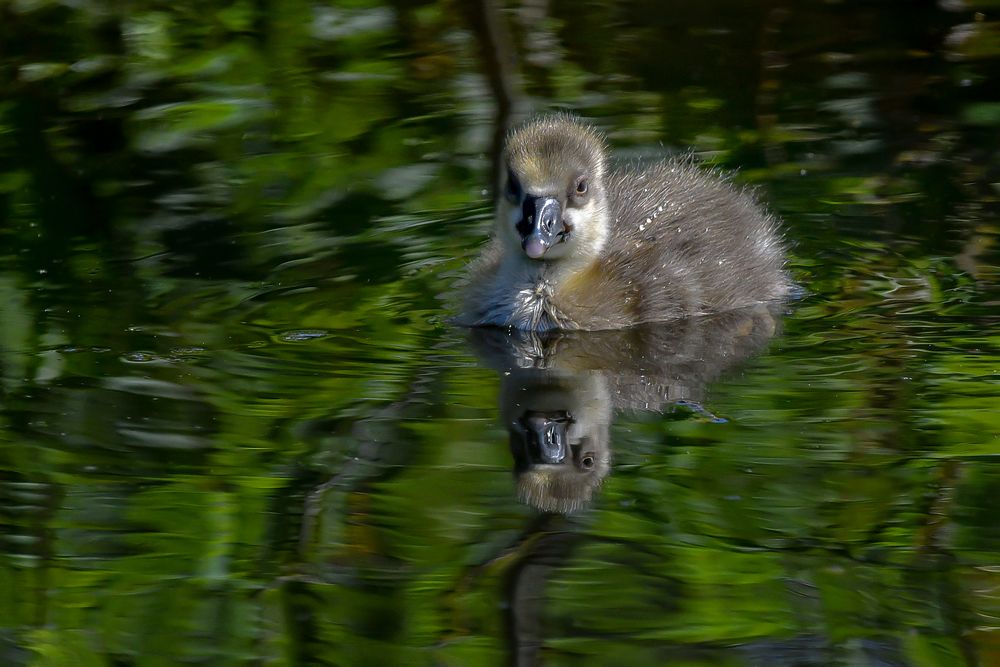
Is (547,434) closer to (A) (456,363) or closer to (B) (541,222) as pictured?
(A) (456,363)

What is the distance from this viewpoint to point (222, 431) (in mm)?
4836

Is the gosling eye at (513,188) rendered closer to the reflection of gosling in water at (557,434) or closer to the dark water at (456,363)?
the dark water at (456,363)

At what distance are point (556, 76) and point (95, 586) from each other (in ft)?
17.7

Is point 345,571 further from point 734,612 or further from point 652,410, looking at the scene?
point 652,410

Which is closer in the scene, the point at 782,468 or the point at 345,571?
the point at 345,571

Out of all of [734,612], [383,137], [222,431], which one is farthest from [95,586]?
[383,137]

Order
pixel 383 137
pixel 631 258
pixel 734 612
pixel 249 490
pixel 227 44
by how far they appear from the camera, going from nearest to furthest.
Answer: pixel 734 612 → pixel 249 490 → pixel 631 258 → pixel 383 137 → pixel 227 44

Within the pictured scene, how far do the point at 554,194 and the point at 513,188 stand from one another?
0.23 meters

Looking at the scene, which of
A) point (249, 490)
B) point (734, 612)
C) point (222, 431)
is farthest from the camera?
point (222, 431)

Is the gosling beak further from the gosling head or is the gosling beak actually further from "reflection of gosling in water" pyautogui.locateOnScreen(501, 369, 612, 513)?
"reflection of gosling in water" pyautogui.locateOnScreen(501, 369, 612, 513)

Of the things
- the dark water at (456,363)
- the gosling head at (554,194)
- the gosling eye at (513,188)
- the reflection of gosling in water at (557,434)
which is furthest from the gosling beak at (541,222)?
the reflection of gosling in water at (557,434)

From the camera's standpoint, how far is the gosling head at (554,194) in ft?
19.9

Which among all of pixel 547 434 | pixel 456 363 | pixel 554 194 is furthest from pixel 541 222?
pixel 547 434

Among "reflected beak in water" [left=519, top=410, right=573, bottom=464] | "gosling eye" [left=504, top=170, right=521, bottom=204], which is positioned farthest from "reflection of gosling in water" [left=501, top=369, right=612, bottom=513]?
"gosling eye" [left=504, top=170, right=521, bottom=204]
